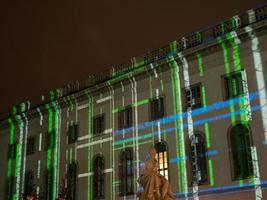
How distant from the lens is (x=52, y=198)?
3550 centimetres

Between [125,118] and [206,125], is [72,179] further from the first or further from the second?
[206,125]

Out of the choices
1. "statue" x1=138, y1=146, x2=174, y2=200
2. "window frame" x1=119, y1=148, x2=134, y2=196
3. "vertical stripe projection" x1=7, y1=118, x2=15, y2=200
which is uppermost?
"vertical stripe projection" x1=7, y1=118, x2=15, y2=200

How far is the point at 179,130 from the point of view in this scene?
28250 millimetres

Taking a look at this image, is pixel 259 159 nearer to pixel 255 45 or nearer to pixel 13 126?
pixel 255 45

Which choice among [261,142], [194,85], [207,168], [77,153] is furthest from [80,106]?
[261,142]

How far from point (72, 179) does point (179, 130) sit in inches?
390

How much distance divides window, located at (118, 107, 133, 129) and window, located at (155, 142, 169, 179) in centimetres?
302

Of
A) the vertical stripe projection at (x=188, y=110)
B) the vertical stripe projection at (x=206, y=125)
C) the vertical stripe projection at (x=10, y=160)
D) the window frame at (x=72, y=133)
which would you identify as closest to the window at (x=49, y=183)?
the window frame at (x=72, y=133)

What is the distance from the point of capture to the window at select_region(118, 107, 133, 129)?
3150cm

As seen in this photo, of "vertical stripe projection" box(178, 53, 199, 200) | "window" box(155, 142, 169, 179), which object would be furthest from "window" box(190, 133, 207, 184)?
"window" box(155, 142, 169, 179)

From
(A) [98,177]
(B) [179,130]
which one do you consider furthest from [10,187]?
(B) [179,130]

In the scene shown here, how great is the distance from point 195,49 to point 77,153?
11.7 meters

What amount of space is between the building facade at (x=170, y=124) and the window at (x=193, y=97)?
60 millimetres

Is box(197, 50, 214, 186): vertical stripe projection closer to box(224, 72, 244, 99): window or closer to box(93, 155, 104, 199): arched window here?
box(224, 72, 244, 99): window
